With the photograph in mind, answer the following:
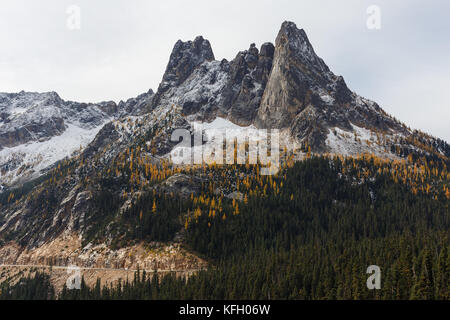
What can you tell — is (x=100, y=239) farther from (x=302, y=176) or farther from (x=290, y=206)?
(x=302, y=176)

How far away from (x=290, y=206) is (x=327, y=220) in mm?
17914

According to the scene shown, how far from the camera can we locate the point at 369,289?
83062 millimetres

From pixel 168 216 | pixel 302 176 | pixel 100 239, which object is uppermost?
pixel 302 176

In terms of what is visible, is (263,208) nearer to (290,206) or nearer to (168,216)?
(290,206)

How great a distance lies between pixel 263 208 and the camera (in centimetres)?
16050

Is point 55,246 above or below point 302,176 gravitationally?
below

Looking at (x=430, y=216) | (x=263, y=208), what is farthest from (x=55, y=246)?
(x=430, y=216)

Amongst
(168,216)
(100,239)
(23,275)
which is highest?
(168,216)

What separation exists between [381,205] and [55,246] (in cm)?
15936
